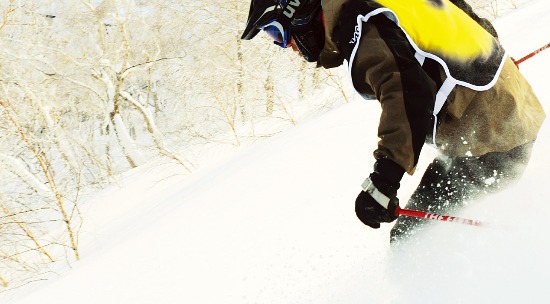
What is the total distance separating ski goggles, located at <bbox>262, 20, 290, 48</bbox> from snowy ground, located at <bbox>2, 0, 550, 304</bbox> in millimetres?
1111

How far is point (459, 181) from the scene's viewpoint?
2014 mm

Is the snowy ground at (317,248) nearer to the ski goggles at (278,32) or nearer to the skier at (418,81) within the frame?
the skier at (418,81)

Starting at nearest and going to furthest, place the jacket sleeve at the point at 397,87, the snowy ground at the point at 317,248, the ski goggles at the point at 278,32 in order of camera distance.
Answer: the jacket sleeve at the point at 397,87
the snowy ground at the point at 317,248
the ski goggles at the point at 278,32

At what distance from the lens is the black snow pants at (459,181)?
1930 millimetres

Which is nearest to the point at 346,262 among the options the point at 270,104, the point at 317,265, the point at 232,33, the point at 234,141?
the point at 317,265

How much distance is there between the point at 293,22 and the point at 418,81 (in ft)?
2.03

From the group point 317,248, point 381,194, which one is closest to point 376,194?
point 381,194

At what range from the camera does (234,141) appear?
11.0 metres

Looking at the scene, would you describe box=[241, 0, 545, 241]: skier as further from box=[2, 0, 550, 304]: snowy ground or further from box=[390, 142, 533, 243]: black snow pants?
box=[2, 0, 550, 304]: snowy ground

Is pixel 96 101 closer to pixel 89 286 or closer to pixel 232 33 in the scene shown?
pixel 232 33

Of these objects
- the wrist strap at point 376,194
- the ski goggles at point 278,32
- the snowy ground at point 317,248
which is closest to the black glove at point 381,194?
the wrist strap at point 376,194

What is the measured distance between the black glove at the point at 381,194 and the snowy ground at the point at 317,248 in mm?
469

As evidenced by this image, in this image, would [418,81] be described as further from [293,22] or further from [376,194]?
[293,22]

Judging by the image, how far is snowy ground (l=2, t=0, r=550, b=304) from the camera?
1771 mm
